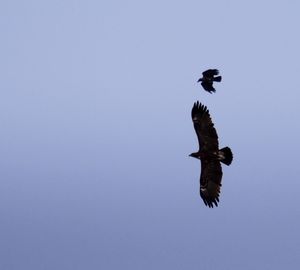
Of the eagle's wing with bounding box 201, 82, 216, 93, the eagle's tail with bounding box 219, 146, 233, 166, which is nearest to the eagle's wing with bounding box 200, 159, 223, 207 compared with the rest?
the eagle's tail with bounding box 219, 146, 233, 166

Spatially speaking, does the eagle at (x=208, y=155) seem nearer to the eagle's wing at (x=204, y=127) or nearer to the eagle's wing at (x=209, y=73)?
the eagle's wing at (x=204, y=127)

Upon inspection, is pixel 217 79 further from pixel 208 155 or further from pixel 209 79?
pixel 208 155

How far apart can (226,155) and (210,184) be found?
2129 mm

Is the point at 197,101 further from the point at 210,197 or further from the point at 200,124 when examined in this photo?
the point at 210,197

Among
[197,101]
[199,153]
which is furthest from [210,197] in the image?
[197,101]

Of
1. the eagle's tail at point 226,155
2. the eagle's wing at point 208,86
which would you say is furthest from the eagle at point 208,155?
the eagle's wing at point 208,86

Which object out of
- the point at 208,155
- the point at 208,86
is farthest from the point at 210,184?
the point at 208,86

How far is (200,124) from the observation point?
31594 mm

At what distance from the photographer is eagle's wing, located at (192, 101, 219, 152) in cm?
3147

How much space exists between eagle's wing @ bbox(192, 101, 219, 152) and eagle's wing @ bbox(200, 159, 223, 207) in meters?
1.23

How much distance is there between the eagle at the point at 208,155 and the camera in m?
31.5

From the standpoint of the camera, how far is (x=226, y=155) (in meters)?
31.4

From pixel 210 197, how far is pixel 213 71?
6.36 m

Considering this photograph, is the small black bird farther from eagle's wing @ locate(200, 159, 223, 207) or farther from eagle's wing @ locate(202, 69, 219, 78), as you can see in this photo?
eagle's wing @ locate(200, 159, 223, 207)
